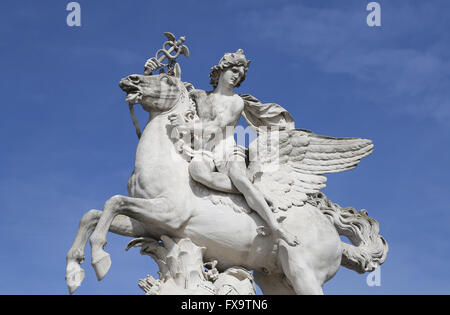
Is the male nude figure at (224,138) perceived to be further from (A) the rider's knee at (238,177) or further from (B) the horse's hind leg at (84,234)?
(B) the horse's hind leg at (84,234)

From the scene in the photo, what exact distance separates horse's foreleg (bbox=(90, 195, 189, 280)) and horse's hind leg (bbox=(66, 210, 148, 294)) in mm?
199

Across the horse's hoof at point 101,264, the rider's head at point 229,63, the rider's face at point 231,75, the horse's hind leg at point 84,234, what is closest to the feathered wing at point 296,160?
the rider's face at point 231,75

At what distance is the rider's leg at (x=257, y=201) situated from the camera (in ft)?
31.2

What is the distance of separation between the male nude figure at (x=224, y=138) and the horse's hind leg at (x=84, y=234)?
936mm

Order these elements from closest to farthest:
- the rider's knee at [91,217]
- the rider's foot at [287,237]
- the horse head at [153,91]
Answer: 1. the rider's knee at [91,217]
2. the rider's foot at [287,237]
3. the horse head at [153,91]

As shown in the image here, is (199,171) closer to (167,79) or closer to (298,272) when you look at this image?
(167,79)

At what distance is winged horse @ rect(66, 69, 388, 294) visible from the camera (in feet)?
30.4

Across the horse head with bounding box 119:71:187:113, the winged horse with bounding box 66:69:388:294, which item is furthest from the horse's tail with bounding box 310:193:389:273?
the horse head with bounding box 119:71:187:113

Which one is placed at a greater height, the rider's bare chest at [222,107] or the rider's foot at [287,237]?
the rider's bare chest at [222,107]

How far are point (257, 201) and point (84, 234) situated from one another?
2.04 m

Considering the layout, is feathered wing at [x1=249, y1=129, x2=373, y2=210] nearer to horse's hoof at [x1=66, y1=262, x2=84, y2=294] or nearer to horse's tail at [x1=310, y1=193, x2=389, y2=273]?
horse's tail at [x1=310, y1=193, x2=389, y2=273]

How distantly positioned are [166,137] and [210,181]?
80cm

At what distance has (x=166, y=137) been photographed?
988cm

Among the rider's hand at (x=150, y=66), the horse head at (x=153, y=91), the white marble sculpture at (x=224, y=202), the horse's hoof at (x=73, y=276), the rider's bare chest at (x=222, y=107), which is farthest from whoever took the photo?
the rider's hand at (x=150, y=66)
